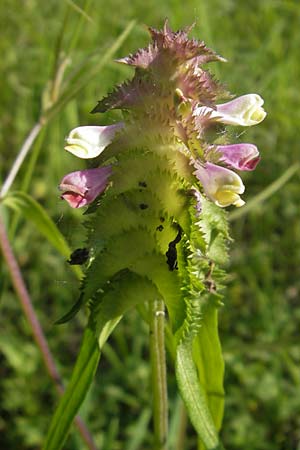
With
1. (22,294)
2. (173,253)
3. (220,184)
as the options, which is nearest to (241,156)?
(220,184)

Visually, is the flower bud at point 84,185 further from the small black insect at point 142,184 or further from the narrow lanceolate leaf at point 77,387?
the narrow lanceolate leaf at point 77,387

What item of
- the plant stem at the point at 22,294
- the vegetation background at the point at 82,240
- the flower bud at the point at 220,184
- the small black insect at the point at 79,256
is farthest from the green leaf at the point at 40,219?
the flower bud at the point at 220,184

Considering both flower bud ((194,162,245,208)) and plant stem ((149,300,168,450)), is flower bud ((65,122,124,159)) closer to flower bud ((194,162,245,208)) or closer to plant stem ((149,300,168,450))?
flower bud ((194,162,245,208))

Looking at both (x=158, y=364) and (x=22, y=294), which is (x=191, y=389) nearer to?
(x=158, y=364)

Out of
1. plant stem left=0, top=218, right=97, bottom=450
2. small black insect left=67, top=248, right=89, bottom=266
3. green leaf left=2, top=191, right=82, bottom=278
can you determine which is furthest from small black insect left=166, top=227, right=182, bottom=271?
plant stem left=0, top=218, right=97, bottom=450

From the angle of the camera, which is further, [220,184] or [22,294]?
[22,294]

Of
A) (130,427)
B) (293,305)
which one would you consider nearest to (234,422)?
(130,427)
